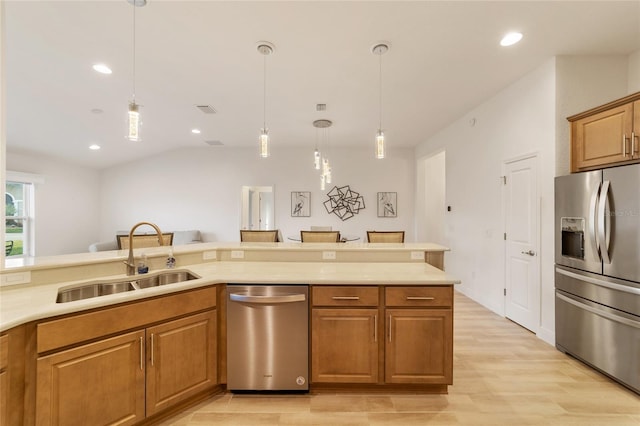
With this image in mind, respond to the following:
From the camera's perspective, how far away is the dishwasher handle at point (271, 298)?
6.44 ft

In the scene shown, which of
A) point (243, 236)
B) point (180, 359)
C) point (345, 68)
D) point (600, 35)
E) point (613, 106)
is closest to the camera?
point (180, 359)

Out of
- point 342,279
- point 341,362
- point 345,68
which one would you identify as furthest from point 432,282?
point 345,68

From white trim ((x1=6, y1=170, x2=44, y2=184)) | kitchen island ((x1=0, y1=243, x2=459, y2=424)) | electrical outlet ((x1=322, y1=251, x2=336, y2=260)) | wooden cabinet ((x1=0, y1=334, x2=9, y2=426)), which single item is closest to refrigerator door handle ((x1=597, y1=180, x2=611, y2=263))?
kitchen island ((x1=0, y1=243, x2=459, y2=424))

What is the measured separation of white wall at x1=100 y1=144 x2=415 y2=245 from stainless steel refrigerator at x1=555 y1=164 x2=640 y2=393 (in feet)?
13.9

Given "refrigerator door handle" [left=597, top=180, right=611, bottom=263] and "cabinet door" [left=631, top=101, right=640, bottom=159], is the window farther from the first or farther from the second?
"cabinet door" [left=631, top=101, right=640, bottom=159]

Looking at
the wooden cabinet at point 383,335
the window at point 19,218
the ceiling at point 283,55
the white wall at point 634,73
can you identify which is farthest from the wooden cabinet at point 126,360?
the window at point 19,218

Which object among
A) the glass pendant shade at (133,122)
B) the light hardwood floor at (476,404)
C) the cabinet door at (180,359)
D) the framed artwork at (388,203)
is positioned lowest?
the light hardwood floor at (476,404)

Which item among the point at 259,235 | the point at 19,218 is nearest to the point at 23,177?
the point at 19,218

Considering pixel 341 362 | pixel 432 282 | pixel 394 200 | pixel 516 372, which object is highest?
pixel 394 200

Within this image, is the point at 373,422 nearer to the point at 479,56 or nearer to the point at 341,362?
the point at 341,362

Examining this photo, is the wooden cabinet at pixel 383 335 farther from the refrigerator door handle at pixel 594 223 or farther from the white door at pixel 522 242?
the white door at pixel 522 242

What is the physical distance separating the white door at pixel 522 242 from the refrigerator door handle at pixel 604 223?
804mm

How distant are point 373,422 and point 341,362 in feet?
1.32

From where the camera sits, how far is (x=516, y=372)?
2.40m
